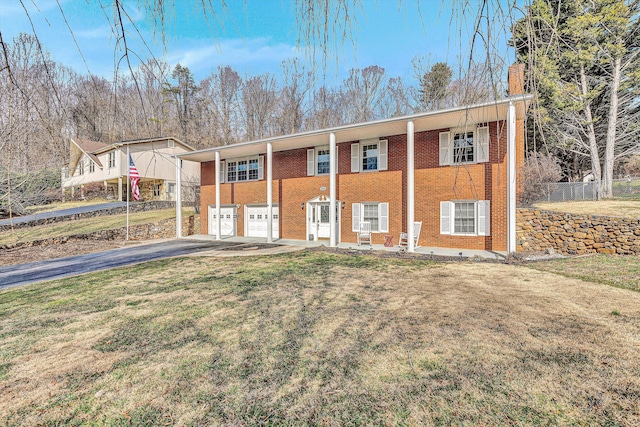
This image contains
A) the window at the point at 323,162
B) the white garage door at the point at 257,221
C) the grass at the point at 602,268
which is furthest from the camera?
the white garage door at the point at 257,221

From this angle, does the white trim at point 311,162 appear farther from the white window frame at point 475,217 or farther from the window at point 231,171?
the white window frame at point 475,217

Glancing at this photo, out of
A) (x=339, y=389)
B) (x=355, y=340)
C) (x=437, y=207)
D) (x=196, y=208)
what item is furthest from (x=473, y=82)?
(x=196, y=208)

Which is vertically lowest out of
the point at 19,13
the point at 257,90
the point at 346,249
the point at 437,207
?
the point at 346,249

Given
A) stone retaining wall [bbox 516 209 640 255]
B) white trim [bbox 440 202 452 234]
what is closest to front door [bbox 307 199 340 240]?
white trim [bbox 440 202 452 234]

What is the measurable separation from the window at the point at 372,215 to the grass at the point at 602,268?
246 inches

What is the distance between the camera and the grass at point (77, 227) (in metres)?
16.2

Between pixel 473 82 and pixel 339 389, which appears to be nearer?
pixel 473 82

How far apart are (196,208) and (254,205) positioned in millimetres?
7618

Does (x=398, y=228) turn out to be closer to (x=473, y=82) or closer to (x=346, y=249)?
(x=346, y=249)

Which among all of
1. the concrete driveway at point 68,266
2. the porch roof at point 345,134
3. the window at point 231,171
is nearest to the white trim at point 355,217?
the porch roof at point 345,134

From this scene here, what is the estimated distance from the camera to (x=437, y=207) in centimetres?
1256

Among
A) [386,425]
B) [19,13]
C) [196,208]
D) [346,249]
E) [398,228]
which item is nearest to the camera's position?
[19,13]

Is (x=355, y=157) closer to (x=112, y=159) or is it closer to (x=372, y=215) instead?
(x=372, y=215)

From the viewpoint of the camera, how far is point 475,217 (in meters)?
11.5
